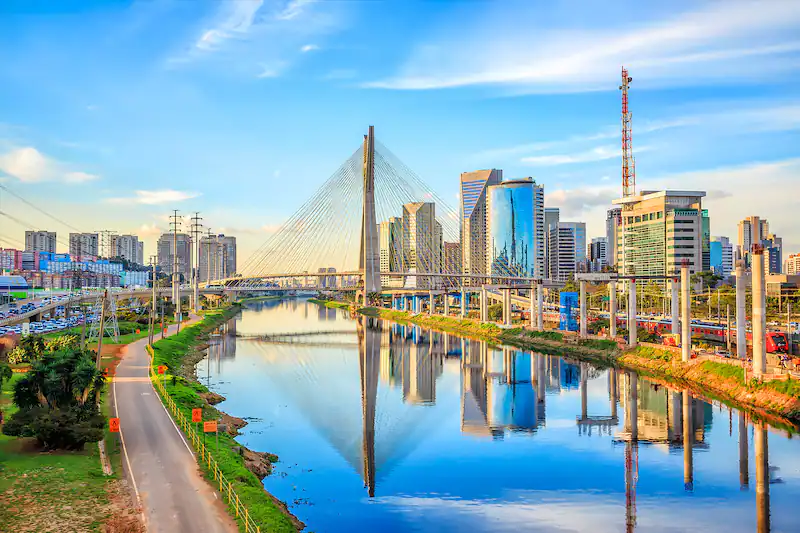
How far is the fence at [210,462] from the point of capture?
1428 centimetres

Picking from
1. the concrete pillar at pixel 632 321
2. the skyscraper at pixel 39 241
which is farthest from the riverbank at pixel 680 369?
the skyscraper at pixel 39 241

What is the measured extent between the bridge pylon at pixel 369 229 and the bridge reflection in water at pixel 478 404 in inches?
635

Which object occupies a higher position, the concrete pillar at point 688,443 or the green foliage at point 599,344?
the green foliage at point 599,344

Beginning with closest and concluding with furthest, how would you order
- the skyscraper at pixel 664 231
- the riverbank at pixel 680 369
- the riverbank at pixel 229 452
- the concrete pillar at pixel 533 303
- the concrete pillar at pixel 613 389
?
the riverbank at pixel 229 452 → the riverbank at pixel 680 369 → the concrete pillar at pixel 613 389 → the concrete pillar at pixel 533 303 → the skyscraper at pixel 664 231

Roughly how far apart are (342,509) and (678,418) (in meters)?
17.5

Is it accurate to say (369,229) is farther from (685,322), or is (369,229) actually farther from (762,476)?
(762,476)

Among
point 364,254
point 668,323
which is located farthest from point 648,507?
point 364,254

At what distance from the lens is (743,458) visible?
75.4 feet

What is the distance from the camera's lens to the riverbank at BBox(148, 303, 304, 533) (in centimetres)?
1555

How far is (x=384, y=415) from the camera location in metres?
32.6

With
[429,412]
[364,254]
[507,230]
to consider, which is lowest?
[429,412]

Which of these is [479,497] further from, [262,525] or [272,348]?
[272,348]

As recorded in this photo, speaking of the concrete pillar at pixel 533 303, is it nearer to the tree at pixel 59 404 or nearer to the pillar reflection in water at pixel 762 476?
the pillar reflection in water at pixel 762 476

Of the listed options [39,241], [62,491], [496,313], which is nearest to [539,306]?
[496,313]
